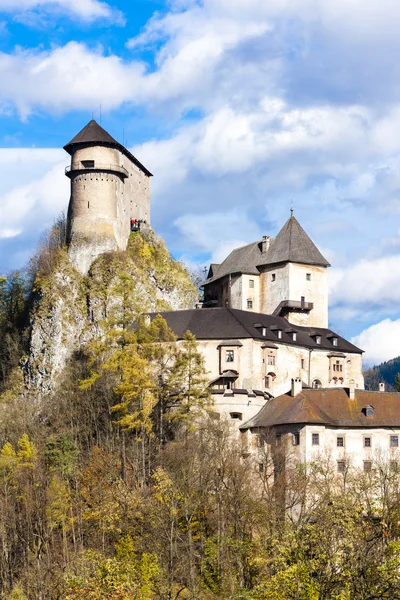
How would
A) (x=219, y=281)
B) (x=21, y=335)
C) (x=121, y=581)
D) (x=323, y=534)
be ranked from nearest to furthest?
(x=323, y=534) → (x=121, y=581) → (x=21, y=335) → (x=219, y=281)

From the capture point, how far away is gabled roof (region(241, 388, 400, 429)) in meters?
63.5

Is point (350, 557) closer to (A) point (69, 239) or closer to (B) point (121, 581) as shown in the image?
(B) point (121, 581)

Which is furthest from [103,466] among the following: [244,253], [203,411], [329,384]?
[244,253]

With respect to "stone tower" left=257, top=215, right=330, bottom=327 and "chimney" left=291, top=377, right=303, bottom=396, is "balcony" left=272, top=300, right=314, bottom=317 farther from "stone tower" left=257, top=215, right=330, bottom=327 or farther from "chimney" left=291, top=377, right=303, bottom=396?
"chimney" left=291, top=377, right=303, bottom=396

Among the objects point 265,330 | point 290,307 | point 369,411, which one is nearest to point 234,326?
point 265,330

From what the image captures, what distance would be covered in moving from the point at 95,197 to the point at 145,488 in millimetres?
36583

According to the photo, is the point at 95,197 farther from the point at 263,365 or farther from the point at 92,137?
the point at 263,365

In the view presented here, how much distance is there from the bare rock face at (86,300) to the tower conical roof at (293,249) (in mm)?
8388

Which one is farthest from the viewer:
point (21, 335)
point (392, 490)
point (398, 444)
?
point (21, 335)

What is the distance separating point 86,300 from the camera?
83375 mm

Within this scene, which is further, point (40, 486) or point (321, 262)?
point (321, 262)

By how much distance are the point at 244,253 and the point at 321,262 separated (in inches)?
309

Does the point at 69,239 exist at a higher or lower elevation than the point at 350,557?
higher

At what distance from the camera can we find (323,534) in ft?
117
